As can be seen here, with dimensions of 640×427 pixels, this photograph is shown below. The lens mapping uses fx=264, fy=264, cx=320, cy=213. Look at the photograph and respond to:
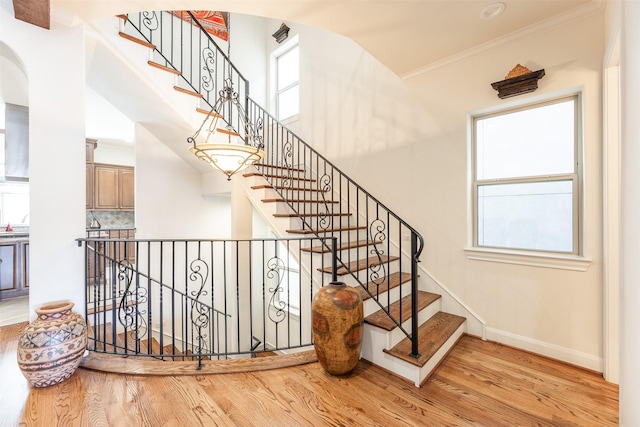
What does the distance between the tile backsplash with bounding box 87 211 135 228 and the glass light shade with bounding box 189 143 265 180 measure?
554cm

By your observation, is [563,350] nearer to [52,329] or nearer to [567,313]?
[567,313]

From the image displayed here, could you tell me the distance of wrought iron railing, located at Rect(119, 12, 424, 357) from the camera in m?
2.53

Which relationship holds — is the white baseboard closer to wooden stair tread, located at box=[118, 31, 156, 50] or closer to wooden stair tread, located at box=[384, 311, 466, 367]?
wooden stair tread, located at box=[384, 311, 466, 367]

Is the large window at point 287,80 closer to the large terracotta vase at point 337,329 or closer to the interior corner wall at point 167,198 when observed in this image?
the interior corner wall at point 167,198

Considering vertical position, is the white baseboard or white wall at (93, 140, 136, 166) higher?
white wall at (93, 140, 136, 166)

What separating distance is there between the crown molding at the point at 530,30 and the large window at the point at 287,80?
275cm

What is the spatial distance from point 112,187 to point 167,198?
2.64 metres

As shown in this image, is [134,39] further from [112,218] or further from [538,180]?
[112,218]

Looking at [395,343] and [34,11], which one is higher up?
[34,11]

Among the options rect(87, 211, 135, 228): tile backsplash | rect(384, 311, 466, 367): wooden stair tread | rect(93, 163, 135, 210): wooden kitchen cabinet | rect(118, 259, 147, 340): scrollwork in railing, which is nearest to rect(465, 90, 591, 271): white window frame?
rect(384, 311, 466, 367): wooden stair tread

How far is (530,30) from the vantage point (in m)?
2.42

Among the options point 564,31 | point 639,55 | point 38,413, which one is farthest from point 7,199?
point 564,31

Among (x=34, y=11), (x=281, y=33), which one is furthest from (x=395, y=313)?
(x=281, y=33)

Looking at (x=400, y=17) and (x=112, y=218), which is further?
(x=112, y=218)
